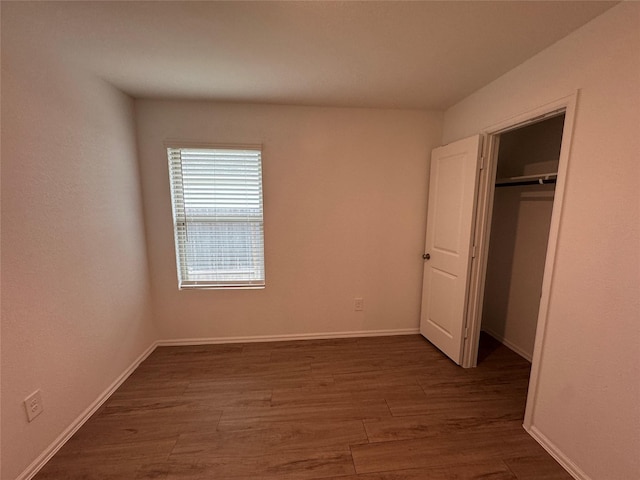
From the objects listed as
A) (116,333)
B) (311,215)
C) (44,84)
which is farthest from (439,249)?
(44,84)

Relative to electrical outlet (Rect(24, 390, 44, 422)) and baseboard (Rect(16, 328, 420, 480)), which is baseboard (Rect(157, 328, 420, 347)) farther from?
electrical outlet (Rect(24, 390, 44, 422))

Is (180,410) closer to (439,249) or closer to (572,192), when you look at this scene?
(439,249)

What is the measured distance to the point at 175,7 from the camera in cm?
124

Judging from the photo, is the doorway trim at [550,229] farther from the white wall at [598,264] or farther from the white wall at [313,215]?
the white wall at [313,215]

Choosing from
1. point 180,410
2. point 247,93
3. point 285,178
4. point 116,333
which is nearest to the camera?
point 180,410

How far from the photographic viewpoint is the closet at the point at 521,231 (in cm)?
230

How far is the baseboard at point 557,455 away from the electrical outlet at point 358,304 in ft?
5.09

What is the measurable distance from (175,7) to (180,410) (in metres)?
2.45

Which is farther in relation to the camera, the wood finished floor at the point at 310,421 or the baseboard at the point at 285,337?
the baseboard at the point at 285,337

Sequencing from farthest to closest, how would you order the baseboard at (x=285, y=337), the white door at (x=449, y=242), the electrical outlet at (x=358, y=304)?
the electrical outlet at (x=358, y=304) → the baseboard at (x=285, y=337) → the white door at (x=449, y=242)

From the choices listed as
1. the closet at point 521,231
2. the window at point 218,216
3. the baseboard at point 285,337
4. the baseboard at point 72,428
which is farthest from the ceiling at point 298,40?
the baseboard at point 285,337

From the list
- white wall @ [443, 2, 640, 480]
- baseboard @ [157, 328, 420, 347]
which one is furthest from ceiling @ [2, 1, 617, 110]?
baseboard @ [157, 328, 420, 347]

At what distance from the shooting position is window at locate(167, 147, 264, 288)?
8.07 ft

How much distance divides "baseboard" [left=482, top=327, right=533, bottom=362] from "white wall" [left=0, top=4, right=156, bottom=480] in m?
3.69
